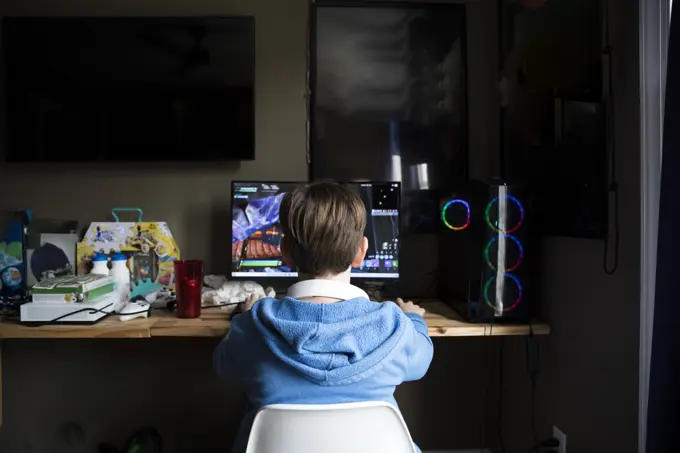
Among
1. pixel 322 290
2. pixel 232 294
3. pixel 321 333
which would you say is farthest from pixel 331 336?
pixel 232 294

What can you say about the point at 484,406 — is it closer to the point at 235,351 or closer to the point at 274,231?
the point at 274,231

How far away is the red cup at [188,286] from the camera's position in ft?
5.88

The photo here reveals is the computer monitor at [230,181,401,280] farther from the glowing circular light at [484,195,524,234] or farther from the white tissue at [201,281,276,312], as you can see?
the glowing circular light at [484,195,524,234]

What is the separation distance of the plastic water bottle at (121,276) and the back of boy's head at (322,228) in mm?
1002

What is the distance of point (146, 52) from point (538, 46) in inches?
61.8

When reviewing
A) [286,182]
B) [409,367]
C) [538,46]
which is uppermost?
[538,46]

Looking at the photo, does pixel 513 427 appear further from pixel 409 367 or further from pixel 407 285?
pixel 409 367

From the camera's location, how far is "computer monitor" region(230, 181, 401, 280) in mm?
2131

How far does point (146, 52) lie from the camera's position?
7.40 ft

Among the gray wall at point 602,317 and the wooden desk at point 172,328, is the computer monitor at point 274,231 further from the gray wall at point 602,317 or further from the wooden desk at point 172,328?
the gray wall at point 602,317

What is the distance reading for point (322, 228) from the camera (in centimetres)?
120

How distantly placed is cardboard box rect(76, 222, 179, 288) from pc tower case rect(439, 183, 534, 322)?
1211 mm

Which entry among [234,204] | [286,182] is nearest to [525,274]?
[286,182]

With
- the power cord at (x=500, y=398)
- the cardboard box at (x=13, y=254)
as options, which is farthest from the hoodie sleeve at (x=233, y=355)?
the power cord at (x=500, y=398)
